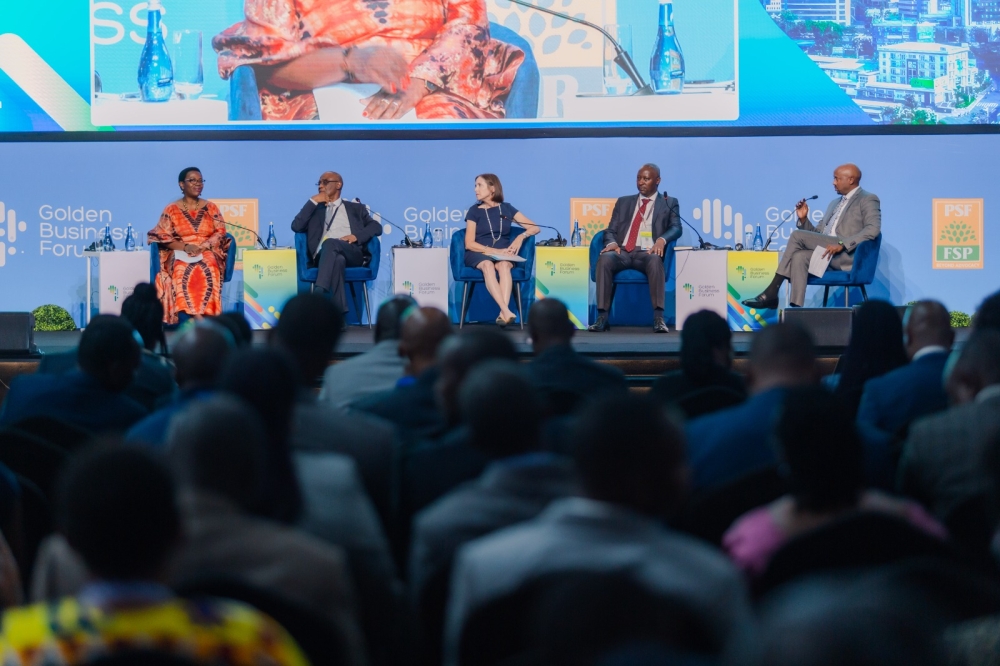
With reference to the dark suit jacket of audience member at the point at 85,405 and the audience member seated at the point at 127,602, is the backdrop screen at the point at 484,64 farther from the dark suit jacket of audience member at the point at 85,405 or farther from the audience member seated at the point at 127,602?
the audience member seated at the point at 127,602

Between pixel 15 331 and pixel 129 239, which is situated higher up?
pixel 129 239

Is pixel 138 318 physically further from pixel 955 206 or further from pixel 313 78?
pixel 955 206

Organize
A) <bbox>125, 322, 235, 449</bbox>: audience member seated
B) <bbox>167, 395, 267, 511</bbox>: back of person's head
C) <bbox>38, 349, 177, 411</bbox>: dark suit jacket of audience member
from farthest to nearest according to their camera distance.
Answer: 1. <bbox>38, 349, 177, 411</bbox>: dark suit jacket of audience member
2. <bbox>125, 322, 235, 449</bbox>: audience member seated
3. <bbox>167, 395, 267, 511</bbox>: back of person's head

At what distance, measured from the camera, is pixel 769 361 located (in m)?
2.67

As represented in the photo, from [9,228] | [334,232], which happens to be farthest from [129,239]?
[334,232]

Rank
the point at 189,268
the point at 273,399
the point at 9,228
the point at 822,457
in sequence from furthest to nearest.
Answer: the point at 9,228, the point at 189,268, the point at 273,399, the point at 822,457

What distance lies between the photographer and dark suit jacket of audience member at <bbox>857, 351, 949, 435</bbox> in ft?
10.2

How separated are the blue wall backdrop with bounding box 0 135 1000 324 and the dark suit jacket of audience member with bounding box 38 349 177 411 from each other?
5428mm

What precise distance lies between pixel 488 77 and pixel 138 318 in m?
5.22

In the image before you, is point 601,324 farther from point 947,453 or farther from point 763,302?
point 947,453

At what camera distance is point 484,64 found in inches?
366

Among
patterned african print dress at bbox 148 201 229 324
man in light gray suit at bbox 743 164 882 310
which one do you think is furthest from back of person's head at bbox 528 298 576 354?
patterned african print dress at bbox 148 201 229 324

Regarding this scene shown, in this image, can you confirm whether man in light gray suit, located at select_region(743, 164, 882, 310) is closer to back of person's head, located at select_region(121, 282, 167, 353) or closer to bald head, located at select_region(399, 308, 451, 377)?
back of person's head, located at select_region(121, 282, 167, 353)

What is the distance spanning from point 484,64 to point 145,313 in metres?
5.20
